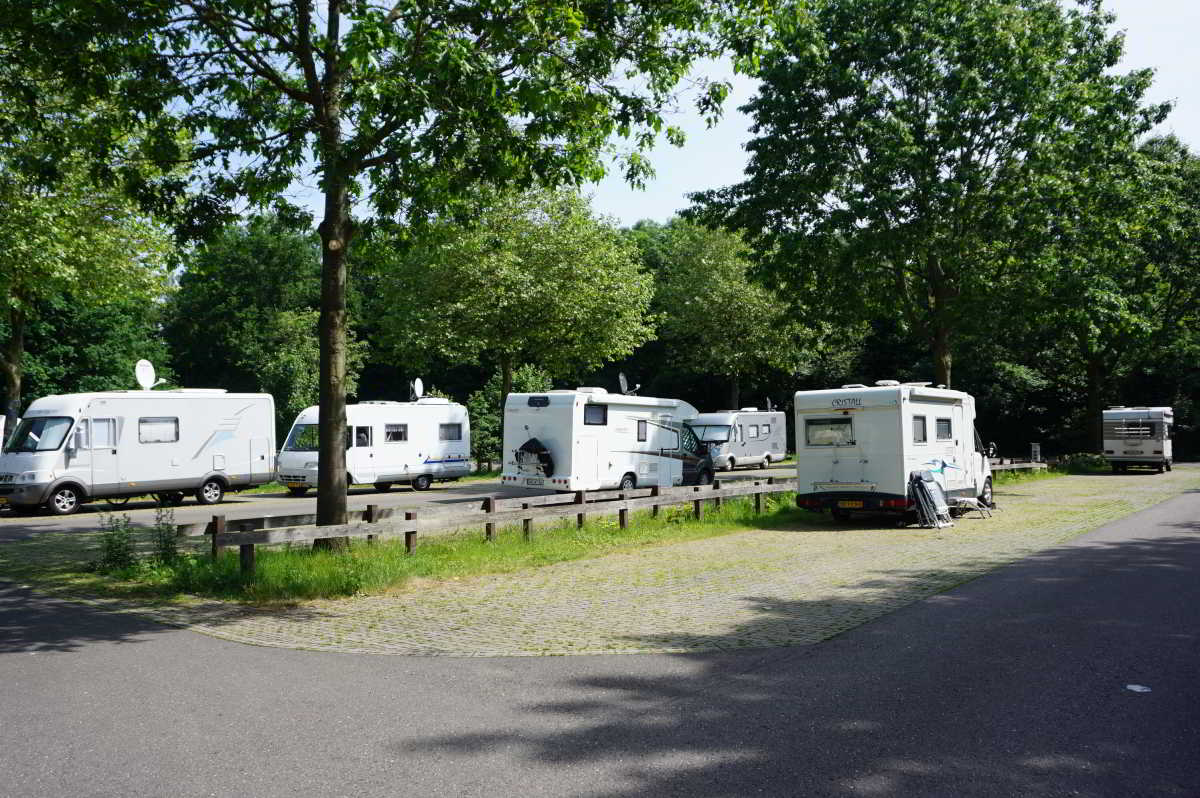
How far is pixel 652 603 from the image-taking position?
30.1 feet

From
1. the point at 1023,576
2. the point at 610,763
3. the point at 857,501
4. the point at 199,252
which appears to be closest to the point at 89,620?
the point at 199,252

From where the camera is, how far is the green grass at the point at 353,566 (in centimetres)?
976

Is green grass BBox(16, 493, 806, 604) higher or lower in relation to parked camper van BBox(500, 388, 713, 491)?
lower

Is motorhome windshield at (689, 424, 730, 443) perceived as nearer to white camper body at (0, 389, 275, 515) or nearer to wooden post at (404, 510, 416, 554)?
white camper body at (0, 389, 275, 515)

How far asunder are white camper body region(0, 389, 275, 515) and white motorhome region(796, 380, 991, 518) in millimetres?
13288

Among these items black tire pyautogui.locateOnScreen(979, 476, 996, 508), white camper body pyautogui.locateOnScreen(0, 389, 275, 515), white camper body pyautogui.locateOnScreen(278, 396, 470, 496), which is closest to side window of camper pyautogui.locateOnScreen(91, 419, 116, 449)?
white camper body pyautogui.locateOnScreen(0, 389, 275, 515)

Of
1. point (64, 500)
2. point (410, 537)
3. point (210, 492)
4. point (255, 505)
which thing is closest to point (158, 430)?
→ point (210, 492)

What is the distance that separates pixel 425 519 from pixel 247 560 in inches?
91.9

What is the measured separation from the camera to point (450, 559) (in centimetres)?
1133

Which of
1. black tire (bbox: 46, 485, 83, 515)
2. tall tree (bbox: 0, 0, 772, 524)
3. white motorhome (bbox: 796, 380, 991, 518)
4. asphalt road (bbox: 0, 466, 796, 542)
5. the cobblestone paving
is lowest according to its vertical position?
the cobblestone paving

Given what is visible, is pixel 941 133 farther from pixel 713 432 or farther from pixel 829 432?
pixel 713 432

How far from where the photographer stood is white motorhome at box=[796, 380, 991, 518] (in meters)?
15.9

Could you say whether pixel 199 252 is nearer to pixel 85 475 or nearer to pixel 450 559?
pixel 450 559

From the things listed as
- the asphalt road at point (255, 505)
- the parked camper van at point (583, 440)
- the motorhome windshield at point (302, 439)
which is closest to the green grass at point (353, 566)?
the asphalt road at point (255, 505)
